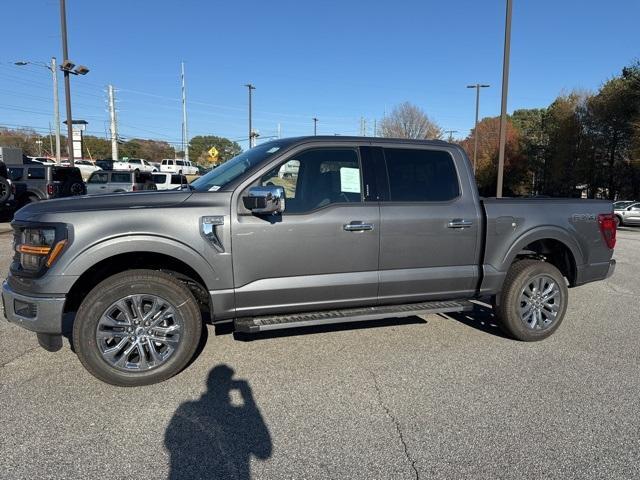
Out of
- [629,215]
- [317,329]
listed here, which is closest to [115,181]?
[317,329]

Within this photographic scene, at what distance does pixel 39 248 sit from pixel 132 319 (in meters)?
0.83

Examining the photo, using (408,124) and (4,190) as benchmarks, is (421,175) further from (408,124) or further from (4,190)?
(408,124)

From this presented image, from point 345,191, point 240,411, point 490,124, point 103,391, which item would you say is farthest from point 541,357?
point 490,124

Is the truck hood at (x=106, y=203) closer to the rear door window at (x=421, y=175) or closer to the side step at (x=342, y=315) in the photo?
the side step at (x=342, y=315)

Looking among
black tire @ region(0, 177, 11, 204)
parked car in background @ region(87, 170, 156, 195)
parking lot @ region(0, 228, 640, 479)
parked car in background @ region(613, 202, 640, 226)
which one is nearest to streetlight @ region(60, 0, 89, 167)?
parked car in background @ region(87, 170, 156, 195)

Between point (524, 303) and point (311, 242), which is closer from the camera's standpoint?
point (311, 242)

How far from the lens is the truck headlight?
3.45m

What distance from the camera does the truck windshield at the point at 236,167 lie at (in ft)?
13.3

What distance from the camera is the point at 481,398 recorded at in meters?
3.57

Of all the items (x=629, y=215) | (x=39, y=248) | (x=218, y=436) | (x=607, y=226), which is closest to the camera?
(x=218, y=436)

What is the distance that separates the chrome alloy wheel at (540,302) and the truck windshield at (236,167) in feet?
9.29

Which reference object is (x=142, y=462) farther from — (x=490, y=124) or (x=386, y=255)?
(x=490, y=124)

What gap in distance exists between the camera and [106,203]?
11.9 feet

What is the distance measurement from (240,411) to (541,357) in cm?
281
